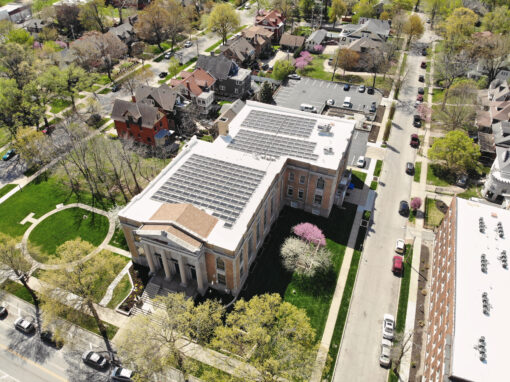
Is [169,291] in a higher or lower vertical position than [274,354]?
lower

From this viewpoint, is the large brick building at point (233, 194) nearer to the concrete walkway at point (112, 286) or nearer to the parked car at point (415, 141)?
the concrete walkway at point (112, 286)

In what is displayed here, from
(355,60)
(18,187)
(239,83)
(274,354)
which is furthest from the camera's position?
(355,60)

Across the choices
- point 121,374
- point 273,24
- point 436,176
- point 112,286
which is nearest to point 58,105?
point 112,286

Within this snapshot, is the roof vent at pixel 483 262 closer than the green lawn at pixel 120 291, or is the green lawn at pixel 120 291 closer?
the roof vent at pixel 483 262

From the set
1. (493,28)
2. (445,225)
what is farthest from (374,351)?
(493,28)

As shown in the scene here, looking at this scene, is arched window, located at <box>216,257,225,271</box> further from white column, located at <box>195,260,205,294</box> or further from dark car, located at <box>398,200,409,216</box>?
dark car, located at <box>398,200,409,216</box>

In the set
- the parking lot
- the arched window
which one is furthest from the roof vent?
the parking lot

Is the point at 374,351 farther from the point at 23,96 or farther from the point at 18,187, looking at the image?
the point at 23,96

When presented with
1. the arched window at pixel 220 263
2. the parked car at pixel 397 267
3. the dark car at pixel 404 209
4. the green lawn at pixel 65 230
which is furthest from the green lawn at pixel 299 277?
the green lawn at pixel 65 230
